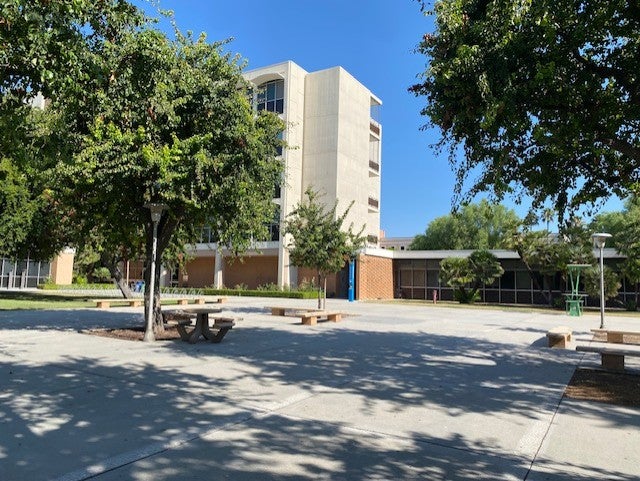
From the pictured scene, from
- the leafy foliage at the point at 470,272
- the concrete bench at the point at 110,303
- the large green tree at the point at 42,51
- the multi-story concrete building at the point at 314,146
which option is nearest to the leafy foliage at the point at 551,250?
the leafy foliage at the point at 470,272

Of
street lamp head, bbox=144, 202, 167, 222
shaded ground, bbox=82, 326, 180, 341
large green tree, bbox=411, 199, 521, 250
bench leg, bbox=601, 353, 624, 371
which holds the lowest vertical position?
shaded ground, bbox=82, 326, 180, 341

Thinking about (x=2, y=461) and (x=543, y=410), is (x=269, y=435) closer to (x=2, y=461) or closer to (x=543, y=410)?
(x=2, y=461)

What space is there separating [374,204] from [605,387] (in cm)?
4164

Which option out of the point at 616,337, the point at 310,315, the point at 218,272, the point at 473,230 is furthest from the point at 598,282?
the point at 473,230

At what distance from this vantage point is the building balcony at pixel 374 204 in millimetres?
47969

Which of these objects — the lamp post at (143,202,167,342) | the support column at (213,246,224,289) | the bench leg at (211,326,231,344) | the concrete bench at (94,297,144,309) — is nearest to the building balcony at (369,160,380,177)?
the support column at (213,246,224,289)

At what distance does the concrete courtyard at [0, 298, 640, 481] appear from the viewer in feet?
13.5

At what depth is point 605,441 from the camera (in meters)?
4.92

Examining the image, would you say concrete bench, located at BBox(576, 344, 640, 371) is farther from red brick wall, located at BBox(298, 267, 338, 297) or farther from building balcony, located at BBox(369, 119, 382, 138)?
building balcony, located at BBox(369, 119, 382, 138)

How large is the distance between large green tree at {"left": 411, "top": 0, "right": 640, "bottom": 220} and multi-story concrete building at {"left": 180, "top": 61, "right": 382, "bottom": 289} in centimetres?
3069

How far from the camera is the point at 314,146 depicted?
42.1m

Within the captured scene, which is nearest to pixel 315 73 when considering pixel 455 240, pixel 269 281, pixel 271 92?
pixel 271 92

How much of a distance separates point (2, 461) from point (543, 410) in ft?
18.4

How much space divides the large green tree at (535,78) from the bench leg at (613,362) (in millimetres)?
3209
